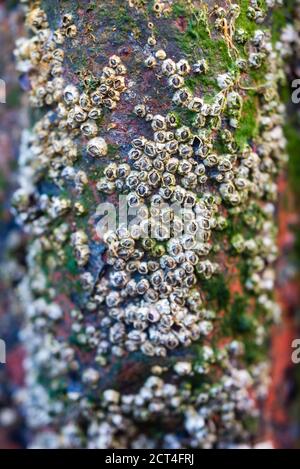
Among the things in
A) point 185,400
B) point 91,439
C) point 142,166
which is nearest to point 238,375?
point 185,400

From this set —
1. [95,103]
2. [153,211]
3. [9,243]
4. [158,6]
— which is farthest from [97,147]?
[9,243]

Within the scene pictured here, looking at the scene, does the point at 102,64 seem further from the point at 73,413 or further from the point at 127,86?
the point at 73,413

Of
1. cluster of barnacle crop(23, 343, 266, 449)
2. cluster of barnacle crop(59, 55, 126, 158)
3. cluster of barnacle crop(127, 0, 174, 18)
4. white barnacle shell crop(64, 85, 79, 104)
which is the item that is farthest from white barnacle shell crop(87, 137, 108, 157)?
cluster of barnacle crop(23, 343, 266, 449)

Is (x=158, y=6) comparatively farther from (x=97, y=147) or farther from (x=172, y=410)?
(x=172, y=410)

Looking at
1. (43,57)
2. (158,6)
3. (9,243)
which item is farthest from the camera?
(9,243)

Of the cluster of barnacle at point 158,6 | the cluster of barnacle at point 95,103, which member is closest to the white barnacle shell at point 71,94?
the cluster of barnacle at point 95,103

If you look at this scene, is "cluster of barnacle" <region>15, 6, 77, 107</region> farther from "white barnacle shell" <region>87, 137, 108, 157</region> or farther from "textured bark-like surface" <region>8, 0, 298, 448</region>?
"white barnacle shell" <region>87, 137, 108, 157</region>

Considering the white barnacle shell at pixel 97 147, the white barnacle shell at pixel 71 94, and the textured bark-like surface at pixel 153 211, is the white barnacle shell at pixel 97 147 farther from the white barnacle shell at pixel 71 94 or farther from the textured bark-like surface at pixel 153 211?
the white barnacle shell at pixel 71 94
